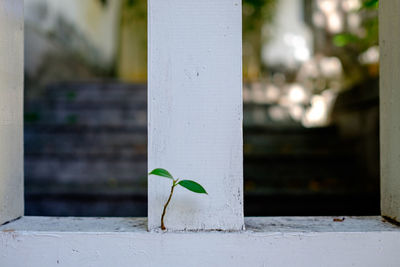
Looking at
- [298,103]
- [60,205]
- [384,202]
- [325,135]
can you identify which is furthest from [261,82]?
[384,202]

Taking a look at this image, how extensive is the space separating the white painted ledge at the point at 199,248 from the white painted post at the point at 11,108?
0.12 m

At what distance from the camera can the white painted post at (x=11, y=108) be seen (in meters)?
0.78

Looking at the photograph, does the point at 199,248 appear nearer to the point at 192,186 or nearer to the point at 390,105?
the point at 192,186

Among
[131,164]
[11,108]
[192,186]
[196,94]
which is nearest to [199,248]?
[192,186]

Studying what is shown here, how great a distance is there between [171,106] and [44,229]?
42 centimetres

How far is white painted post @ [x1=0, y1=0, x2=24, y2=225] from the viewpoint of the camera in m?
0.78

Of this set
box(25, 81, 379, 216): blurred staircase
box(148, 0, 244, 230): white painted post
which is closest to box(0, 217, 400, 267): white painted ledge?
box(148, 0, 244, 230): white painted post

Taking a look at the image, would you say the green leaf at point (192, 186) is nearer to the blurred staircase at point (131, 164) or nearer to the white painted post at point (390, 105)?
the white painted post at point (390, 105)

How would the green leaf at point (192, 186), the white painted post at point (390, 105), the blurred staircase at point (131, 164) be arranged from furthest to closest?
the blurred staircase at point (131, 164)
the white painted post at point (390, 105)
the green leaf at point (192, 186)

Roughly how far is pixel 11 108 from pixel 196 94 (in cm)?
49

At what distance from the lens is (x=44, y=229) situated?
0.75 meters

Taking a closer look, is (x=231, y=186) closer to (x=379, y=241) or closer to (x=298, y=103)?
(x=379, y=241)

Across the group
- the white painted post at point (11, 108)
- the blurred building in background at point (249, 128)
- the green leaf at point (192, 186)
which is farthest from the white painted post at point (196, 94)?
the blurred building in background at point (249, 128)

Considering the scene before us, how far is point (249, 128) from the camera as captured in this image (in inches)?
96.6
